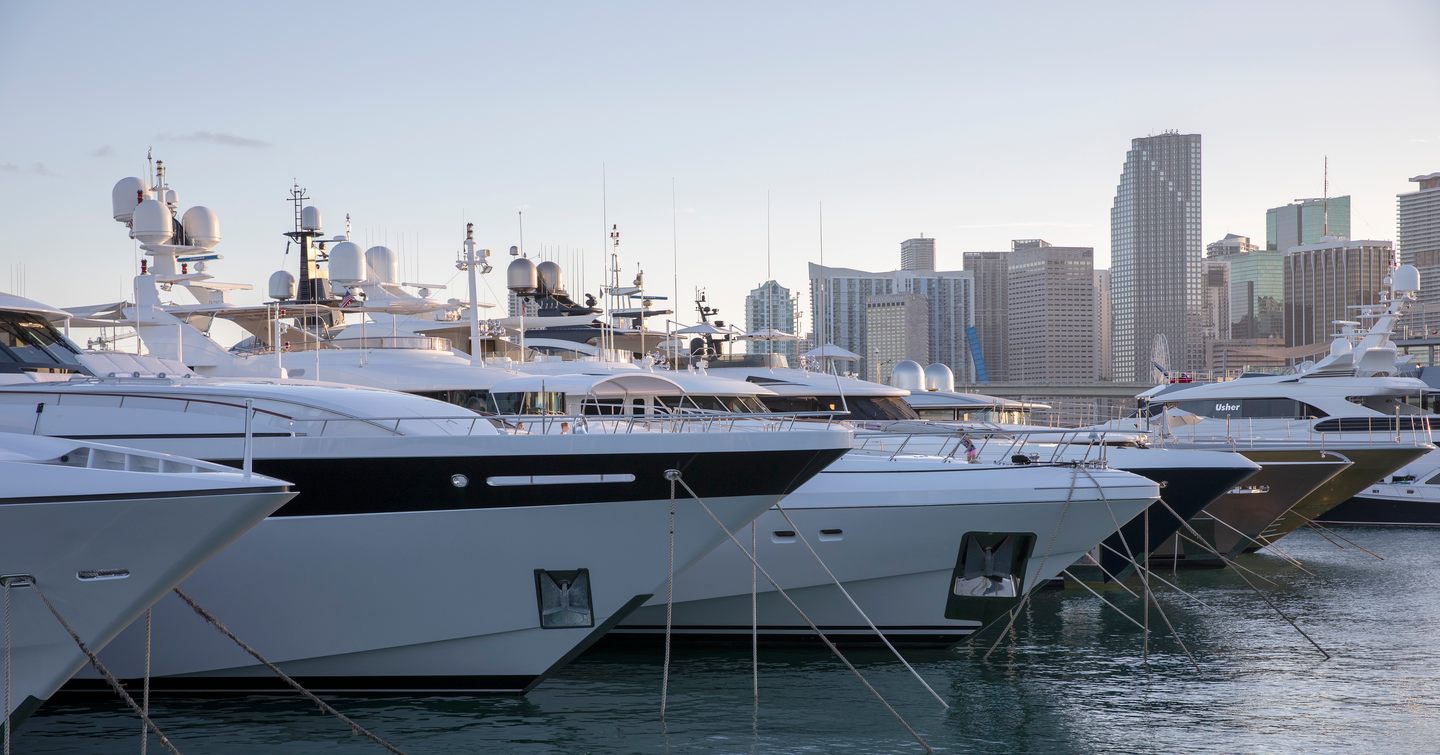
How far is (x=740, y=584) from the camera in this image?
15.5 meters

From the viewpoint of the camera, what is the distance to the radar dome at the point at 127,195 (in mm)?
25422

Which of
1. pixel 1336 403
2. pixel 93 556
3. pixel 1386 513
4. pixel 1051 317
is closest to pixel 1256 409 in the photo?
pixel 1336 403

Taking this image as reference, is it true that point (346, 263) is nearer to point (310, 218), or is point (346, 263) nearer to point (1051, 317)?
point (310, 218)

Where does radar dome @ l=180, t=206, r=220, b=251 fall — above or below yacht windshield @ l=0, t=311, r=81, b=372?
above

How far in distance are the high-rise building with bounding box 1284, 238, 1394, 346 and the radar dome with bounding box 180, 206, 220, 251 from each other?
124 meters

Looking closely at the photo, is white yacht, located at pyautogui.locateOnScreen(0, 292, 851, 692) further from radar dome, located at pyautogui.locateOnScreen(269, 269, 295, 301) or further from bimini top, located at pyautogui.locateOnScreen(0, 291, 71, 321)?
radar dome, located at pyautogui.locateOnScreen(269, 269, 295, 301)

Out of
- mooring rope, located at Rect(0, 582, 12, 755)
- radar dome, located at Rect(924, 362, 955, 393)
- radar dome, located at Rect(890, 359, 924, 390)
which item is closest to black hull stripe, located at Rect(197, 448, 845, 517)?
mooring rope, located at Rect(0, 582, 12, 755)

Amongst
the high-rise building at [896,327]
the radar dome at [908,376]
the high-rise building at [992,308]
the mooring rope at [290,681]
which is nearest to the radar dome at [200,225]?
the mooring rope at [290,681]

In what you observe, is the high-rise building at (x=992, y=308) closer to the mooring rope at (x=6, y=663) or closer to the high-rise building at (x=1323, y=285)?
the high-rise building at (x=1323, y=285)

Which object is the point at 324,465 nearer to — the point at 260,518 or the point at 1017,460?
the point at 260,518

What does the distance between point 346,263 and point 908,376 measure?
20.3m

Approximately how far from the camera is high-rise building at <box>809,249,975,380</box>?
125 metres

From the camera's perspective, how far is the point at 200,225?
87.4 feet

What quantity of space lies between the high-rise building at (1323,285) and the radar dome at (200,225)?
124 metres
